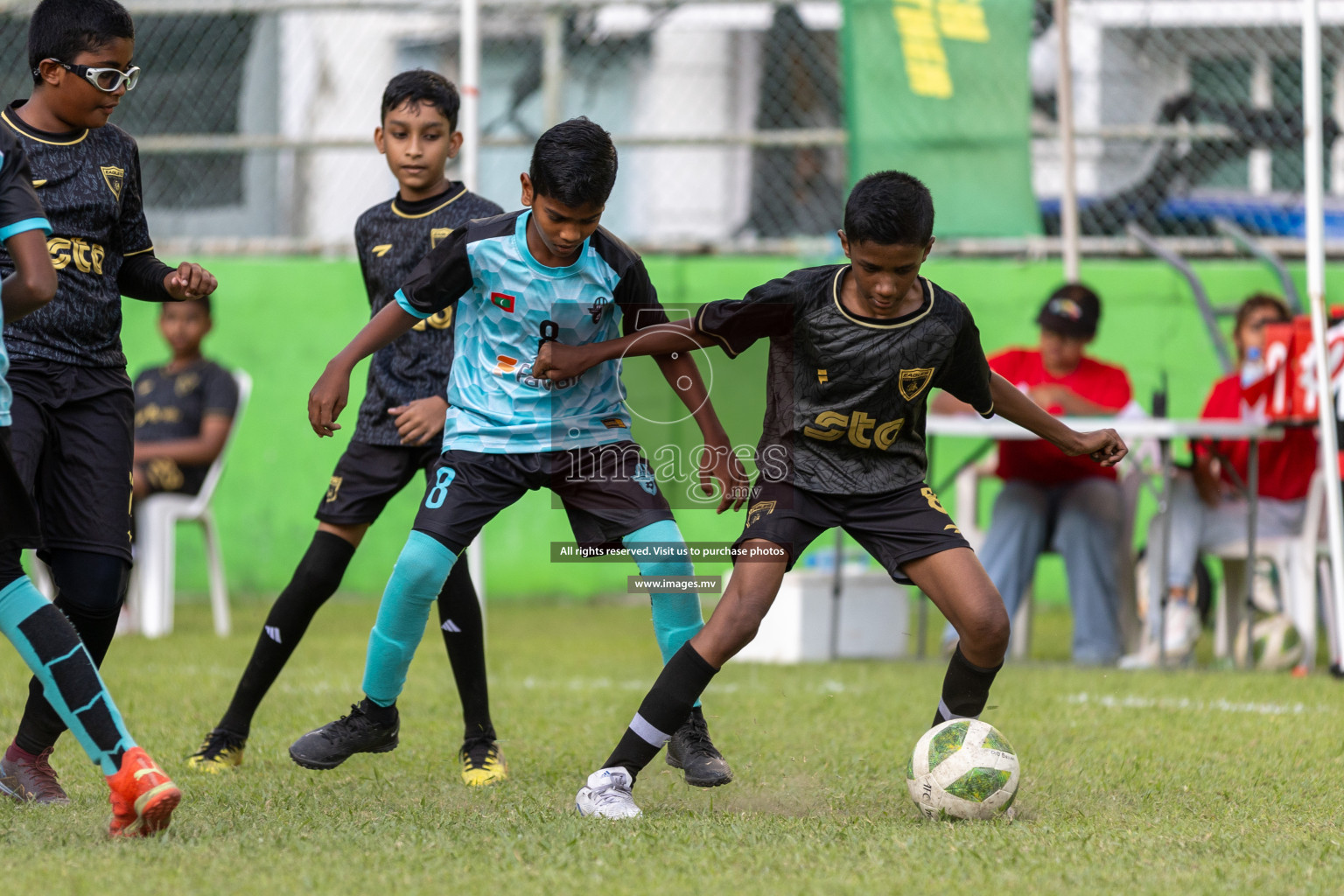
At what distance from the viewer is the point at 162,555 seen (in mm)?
7965

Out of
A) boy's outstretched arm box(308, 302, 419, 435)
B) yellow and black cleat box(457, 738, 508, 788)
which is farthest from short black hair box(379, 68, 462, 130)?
yellow and black cleat box(457, 738, 508, 788)

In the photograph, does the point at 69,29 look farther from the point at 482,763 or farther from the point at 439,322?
the point at 482,763

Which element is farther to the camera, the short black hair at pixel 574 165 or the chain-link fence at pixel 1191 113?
the chain-link fence at pixel 1191 113

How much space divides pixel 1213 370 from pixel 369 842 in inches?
287

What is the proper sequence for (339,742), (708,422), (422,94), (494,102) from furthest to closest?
(494,102) < (422,94) < (339,742) < (708,422)

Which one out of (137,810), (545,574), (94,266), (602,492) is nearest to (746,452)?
(602,492)

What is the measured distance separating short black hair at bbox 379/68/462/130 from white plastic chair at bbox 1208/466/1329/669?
13.6 ft

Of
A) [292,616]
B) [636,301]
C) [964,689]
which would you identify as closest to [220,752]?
[292,616]

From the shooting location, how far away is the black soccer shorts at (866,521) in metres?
3.70

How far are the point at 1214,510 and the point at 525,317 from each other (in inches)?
169

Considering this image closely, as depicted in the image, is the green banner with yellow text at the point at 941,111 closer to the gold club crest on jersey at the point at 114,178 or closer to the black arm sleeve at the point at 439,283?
the black arm sleeve at the point at 439,283

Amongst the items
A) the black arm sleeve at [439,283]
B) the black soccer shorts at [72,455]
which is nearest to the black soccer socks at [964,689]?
the black arm sleeve at [439,283]

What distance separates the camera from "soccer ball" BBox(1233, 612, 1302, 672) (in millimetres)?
6723

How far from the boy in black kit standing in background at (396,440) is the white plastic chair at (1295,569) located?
3920 mm
